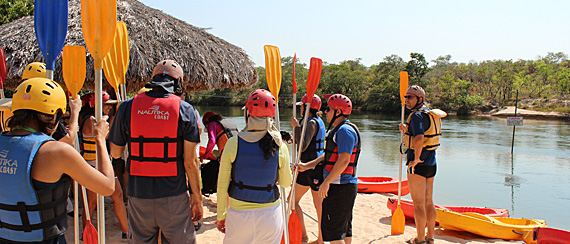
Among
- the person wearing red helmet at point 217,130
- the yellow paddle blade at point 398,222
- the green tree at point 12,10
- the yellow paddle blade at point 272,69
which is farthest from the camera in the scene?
the green tree at point 12,10

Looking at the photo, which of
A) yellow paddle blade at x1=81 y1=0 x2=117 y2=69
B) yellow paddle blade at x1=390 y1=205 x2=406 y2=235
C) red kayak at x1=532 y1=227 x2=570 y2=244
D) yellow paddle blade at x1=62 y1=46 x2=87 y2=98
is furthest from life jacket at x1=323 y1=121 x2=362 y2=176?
red kayak at x1=532 y1=227 x2=570 y2=244

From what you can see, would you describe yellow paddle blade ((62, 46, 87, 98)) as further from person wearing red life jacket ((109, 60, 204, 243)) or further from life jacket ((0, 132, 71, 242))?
life jacket ((0, 132, 71, 242))

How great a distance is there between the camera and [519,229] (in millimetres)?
4918

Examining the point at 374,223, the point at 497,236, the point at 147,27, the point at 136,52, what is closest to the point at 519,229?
the point at 497,236

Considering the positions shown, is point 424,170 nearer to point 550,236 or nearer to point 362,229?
point 362,229

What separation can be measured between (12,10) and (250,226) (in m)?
11.3

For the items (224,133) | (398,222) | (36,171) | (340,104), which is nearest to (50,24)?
(36,171)

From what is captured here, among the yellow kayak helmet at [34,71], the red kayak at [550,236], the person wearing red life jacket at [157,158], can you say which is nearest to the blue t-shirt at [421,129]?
the red kayak at [550,236]

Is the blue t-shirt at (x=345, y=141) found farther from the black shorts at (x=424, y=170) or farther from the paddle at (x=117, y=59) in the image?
the paddle at (x=117, y=59)

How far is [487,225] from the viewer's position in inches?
199

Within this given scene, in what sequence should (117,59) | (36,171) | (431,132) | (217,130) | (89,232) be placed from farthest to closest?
1. (431,132)
2. (217,130)
3. (117,59)
4. (89,232)
5. (36,171)

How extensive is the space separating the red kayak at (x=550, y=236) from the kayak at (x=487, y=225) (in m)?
0.11

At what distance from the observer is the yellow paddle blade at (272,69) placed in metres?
3.45

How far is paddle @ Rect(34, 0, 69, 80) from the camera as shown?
2492 mm
